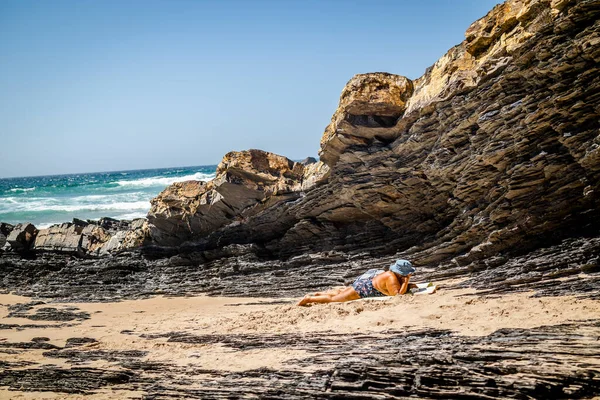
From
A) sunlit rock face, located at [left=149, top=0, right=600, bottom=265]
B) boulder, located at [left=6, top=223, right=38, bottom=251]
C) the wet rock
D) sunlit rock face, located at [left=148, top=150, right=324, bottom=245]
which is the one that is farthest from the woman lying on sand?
the wet rock

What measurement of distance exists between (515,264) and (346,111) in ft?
16.5

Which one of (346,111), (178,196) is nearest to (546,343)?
(346,111)

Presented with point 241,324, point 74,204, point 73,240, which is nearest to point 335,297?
point 241,324

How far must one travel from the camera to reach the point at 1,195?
57.6 m

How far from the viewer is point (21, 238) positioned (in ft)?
49.7

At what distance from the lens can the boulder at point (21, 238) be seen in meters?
15.1

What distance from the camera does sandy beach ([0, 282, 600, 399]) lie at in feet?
18.4

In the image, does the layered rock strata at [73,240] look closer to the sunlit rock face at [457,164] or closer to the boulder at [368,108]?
the sunlit rock face at [457,164]

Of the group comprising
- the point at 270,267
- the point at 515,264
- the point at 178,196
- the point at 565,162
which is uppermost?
the point at 565,162

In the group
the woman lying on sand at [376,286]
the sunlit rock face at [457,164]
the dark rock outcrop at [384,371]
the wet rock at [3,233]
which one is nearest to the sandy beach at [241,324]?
the dark rock outcrop at [384,371]

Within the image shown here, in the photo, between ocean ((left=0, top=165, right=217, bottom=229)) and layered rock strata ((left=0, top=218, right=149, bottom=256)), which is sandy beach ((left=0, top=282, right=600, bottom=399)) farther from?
ocean ((left=0, top=165, right=217, bottom=229))

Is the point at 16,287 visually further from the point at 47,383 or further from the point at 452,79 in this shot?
the point at 452,79

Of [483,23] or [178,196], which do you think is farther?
[178,196]

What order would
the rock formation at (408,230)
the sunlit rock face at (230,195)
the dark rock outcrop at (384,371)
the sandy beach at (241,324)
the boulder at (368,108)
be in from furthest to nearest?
the sunlit rock face at (230,195) < the boulder at (368,108) < the sandy beach at (241,324) < the rock formation at (408,230) < the dark rock outcrop at (384,371)
